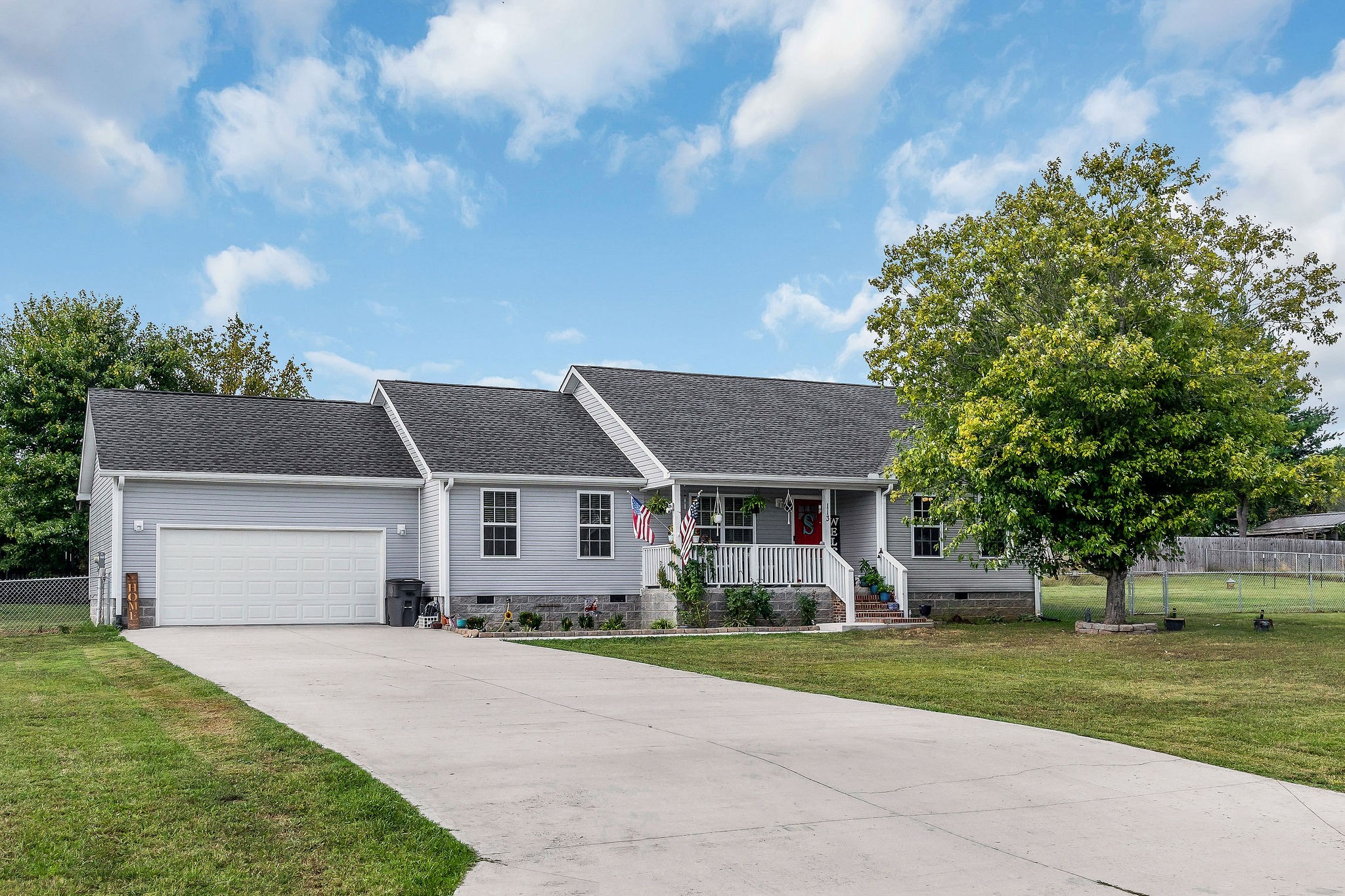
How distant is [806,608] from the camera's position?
21875 mm

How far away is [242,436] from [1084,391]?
16647 mm

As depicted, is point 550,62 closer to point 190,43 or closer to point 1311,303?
point 190,43

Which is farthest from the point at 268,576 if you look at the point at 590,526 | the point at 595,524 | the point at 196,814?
the point at 196,814

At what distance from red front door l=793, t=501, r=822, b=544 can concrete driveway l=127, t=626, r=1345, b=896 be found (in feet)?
44.7

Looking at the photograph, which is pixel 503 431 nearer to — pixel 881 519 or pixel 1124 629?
pixel 881 519

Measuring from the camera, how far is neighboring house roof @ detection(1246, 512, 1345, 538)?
5522cm

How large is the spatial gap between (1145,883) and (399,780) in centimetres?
413

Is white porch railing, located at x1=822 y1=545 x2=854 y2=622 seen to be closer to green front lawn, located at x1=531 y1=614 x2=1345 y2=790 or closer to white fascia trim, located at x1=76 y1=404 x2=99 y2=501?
green front lawn, located at x1=531 y1=614 x2=1345 y2=790

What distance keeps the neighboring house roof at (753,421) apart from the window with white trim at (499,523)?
3.14 m

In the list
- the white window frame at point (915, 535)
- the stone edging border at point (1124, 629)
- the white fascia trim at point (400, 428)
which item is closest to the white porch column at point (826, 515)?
the white window frame at point (915, 535)

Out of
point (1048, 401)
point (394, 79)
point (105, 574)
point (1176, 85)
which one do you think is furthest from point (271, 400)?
point (1176, 85)

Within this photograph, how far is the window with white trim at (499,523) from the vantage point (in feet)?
73.2

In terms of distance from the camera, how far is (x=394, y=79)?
79.3 feet

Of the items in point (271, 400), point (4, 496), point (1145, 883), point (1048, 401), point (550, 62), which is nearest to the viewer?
point (1145, 883)
